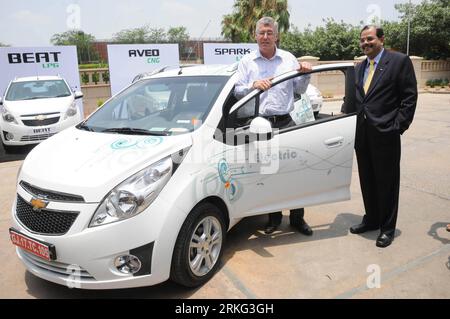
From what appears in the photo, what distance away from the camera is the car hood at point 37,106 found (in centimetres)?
780

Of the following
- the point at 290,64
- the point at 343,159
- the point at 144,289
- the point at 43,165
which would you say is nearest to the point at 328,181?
the point at 343,159

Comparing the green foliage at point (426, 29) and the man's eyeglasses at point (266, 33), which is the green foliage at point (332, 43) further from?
the man's eyeglasses at point (266, 33)

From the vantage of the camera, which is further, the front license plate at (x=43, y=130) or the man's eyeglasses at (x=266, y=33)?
the front license plate at (x=43, y=130)

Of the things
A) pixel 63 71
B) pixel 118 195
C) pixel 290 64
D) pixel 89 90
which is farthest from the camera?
pixel 89 90

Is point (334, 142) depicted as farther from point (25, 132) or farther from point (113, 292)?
point (25, 132)

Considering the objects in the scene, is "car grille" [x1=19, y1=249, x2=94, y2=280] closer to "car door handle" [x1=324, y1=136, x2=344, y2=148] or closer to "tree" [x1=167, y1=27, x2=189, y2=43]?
"car door handle" [x1=324, y1=136, x2=344, y2=148]

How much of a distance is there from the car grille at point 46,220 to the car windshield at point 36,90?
6633 mm

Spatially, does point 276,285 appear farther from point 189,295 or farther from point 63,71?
point 63,71

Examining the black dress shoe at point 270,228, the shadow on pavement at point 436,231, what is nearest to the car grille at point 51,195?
the black dress shoe at point 270,228

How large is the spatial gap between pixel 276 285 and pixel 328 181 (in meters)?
1.16

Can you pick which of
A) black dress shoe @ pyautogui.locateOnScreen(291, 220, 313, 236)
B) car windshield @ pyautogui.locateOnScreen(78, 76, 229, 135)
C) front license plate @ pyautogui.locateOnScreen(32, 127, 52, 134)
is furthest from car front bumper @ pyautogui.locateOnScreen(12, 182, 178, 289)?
front license plate @ pyautogui.locateOnScreen(32, 127, 52, 134)

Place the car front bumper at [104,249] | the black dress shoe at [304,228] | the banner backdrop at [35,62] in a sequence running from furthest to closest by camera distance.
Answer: the banner backdrop at [35,62] → the black dress shoe at [304,228] → the car front bumper at [104,249]

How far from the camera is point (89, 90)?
16.2 metres

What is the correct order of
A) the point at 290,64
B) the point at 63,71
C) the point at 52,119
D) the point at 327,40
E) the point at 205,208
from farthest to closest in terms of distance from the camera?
the point at 327,40, the point at 63,71, the point at 52,119, the point at 290,64, the point at 205,208
